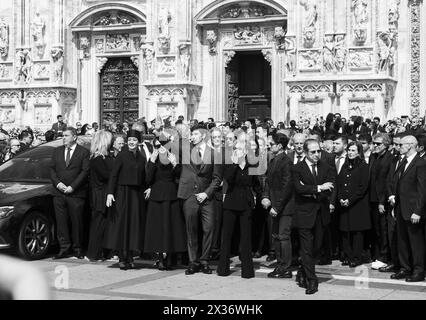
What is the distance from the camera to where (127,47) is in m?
27.2

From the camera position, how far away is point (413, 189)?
978cm

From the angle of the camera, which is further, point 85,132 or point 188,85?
point 188,85

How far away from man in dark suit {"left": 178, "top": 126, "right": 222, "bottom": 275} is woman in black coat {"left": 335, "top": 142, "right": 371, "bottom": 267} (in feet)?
7.30

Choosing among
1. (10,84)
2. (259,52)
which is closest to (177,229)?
(259,52)

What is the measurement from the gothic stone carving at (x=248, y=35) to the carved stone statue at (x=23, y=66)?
27.6 feet

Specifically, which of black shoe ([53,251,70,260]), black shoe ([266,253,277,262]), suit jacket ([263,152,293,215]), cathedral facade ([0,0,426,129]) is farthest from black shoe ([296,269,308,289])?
cathedral facade ([0,0,426,129])

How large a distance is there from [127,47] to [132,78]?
1.22 m

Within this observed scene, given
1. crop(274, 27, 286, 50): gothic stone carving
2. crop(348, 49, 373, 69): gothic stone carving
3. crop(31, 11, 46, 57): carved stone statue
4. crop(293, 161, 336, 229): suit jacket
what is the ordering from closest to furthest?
crop(293, 161, 336, 229): suit jacket
crop(348, 49, 373, 69): gothic stone carving
crop(274, 27, 286, 50): gothic stone carving
crop(31, 11, 46, 57): carved stone statue

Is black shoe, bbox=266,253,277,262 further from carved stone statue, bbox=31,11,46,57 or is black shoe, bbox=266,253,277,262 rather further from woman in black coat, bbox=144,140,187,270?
carved stone statue, bbox=31,11,46,57

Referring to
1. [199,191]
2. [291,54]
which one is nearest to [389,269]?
[199,191]

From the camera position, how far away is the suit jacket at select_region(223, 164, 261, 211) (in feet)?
33.1

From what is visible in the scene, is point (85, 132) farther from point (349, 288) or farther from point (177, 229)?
point (349, 288)

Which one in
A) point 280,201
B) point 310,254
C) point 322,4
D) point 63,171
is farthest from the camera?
point 322,4
